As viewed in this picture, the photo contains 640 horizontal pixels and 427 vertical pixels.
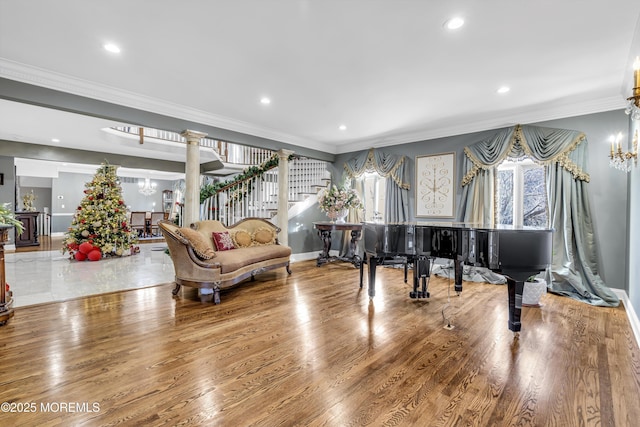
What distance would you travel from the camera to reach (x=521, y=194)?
466cm

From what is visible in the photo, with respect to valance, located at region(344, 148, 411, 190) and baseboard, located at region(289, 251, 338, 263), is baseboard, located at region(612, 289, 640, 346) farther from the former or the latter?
baseboard, located at region(289, 251, 338, 263)

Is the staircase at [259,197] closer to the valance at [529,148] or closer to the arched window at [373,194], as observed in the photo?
the arched window at [373,194]

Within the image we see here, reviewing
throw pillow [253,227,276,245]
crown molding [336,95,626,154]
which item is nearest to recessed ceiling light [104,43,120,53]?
throw pillow [253,227,276,245]

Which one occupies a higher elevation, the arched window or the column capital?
the column capital

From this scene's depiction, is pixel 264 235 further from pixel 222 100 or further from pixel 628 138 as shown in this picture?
pixel 628 138

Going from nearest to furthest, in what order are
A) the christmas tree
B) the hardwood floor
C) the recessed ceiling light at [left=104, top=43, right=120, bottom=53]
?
the hardwood floor
the recessed ceiling light at [left=104, top=43, right=120, bottom=53]
the christmas tree

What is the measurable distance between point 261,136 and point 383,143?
2.48 m

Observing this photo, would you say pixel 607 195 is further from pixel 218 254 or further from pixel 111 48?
pixel 111 48

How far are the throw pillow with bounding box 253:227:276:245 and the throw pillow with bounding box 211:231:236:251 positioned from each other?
0.50 meters

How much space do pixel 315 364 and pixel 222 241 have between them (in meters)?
2.83

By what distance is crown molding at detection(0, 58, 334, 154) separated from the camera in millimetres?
3092

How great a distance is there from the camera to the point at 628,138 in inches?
144

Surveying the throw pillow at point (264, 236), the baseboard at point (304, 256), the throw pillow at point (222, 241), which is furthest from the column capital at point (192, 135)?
the baseboard at point (304, 256)

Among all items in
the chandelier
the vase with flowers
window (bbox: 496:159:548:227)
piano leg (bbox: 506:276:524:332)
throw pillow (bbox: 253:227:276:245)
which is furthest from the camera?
the chandelier
